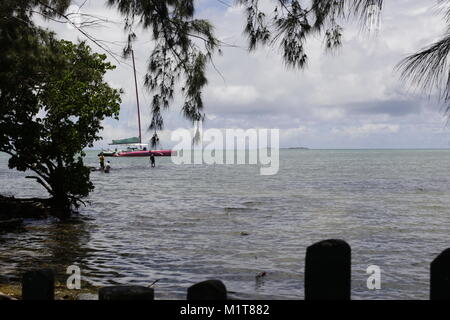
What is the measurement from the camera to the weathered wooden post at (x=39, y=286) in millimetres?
2660

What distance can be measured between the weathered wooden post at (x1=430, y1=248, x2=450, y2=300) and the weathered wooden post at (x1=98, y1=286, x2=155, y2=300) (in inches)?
54.4

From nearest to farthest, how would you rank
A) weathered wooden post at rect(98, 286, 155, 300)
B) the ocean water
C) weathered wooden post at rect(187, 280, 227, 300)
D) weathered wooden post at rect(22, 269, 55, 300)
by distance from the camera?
weathered wooden post at rect(187, 280, 227, 300), weathered wooden post at rect(98, 286, 155, 300), weathered wooden post at rect(22, 269, 55, 300), the ocean water

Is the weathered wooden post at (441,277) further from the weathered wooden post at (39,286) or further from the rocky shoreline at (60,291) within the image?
the rocky shoreline at (60,291)

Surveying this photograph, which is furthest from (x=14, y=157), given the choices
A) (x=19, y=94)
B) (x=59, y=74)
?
(x=59, y=74)

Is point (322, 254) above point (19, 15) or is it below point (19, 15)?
below

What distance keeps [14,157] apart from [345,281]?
17.5 metres

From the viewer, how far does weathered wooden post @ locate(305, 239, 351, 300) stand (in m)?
2.55

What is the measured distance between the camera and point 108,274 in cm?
1055

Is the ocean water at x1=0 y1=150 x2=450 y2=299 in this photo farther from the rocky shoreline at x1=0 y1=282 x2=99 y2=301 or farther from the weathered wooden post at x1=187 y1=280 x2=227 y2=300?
the weathered wooden post at x1=187 y1=280 x2=227 y2=300

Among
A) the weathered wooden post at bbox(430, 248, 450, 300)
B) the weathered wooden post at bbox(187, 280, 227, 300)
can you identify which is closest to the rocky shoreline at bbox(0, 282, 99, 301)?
the weathered wooden post at bbox(187, 280, 227, 300)

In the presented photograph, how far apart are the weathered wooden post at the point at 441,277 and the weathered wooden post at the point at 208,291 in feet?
3.35

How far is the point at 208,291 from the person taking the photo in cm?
235

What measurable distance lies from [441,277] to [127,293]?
1549 mm
